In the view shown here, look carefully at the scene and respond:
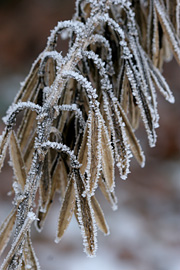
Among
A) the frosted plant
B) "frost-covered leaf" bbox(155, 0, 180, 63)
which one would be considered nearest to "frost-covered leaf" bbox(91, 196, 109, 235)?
the frosted plant

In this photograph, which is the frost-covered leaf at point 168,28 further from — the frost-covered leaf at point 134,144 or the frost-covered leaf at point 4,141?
the frost-covered leaf at point 4,141

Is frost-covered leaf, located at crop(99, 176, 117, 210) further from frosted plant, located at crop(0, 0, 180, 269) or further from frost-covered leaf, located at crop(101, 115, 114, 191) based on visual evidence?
frost-covered leaf, located at crop(101, 115, 114, 191)

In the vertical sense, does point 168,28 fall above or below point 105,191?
above

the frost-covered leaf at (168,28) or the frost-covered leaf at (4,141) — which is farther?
the frost-covered leaf at (168,28)

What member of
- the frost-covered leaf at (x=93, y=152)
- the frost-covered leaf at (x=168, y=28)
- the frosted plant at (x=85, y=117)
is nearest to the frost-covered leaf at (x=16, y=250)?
the frosted plant at (x=85, y=117)

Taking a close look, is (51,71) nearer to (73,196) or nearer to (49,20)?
(73,196)

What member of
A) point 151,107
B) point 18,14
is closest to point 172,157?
point 18,14

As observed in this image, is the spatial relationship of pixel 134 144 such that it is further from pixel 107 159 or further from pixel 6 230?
pixel 6 230

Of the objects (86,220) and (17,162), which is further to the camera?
(17,162)

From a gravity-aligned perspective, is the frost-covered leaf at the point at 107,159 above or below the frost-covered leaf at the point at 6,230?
above

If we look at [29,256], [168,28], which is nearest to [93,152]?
[29,256]
